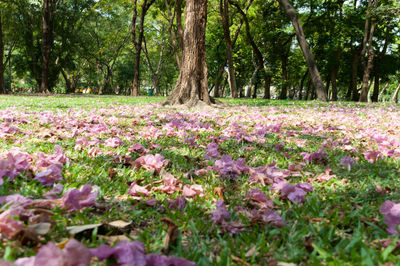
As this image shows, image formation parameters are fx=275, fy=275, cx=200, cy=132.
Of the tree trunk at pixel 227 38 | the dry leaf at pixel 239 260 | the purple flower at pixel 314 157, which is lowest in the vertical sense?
the dry leaf at pixel 239 260

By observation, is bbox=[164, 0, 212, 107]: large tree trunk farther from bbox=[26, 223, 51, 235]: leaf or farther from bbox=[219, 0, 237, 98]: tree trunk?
bbox=[219, 0, 237, 98]: tree trunk

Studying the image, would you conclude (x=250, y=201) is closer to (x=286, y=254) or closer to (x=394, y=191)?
(x=286, y=254)

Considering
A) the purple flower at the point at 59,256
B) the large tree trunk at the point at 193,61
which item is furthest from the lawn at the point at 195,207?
the large tree trunk at the point at 193,61

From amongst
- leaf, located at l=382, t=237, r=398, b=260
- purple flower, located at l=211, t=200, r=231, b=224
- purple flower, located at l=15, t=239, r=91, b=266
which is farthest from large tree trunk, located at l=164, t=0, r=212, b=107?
purple flower, located at l=15, t=239, r=91, b=266

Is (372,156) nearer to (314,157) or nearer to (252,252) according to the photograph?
(314,157)

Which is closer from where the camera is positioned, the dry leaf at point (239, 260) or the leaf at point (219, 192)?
the dry leaf at point (239, 260)

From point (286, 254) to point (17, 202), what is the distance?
1299 mm

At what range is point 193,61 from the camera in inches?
346

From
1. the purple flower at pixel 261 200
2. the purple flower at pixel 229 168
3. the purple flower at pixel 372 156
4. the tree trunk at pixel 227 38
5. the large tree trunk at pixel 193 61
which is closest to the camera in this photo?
the purple flower at pixel 261 200

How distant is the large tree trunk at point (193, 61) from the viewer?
8.57 meters

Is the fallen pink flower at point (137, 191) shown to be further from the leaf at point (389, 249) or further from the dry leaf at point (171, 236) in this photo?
the leaf at point (389, 249)

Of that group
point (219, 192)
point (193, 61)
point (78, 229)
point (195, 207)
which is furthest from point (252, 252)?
point (193, 61)

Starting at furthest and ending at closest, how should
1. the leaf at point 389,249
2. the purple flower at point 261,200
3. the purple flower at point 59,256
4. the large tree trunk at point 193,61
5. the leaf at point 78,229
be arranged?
the large tree trunk at point 193,61 < the purple flower at point 261,200 < the leaf at point 78,229 < the leaf at point 389,249 < the purple flower at point 59,256

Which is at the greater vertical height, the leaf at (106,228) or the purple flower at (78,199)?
the purple flower at (78,199)
